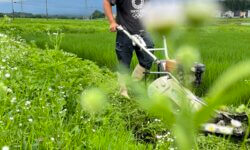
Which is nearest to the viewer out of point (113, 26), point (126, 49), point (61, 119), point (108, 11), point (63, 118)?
point (61, 119)

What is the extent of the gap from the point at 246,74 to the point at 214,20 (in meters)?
0.03

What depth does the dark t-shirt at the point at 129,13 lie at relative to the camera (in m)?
3.49

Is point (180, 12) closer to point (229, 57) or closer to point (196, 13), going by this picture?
point (196, 13)

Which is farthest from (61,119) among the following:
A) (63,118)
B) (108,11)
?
(108,11)

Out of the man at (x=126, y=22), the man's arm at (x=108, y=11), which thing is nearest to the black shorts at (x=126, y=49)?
the man at (x=126, y=22)

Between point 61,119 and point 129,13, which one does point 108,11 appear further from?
point 61,119

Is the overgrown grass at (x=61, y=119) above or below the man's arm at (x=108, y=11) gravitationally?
below

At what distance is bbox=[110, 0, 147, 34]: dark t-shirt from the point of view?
349cm

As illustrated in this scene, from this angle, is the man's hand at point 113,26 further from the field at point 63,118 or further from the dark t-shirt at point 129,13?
the field at point 63,118

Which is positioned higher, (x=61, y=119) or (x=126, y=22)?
(x=126, y=22)

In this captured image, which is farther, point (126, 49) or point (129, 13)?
point (126, 49)

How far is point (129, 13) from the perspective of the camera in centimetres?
352

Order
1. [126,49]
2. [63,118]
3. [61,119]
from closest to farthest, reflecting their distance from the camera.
Result: 1. [61,119]
2. [63,118]
3. [126,49]

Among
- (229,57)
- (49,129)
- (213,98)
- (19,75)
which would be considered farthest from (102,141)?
(229,57)
